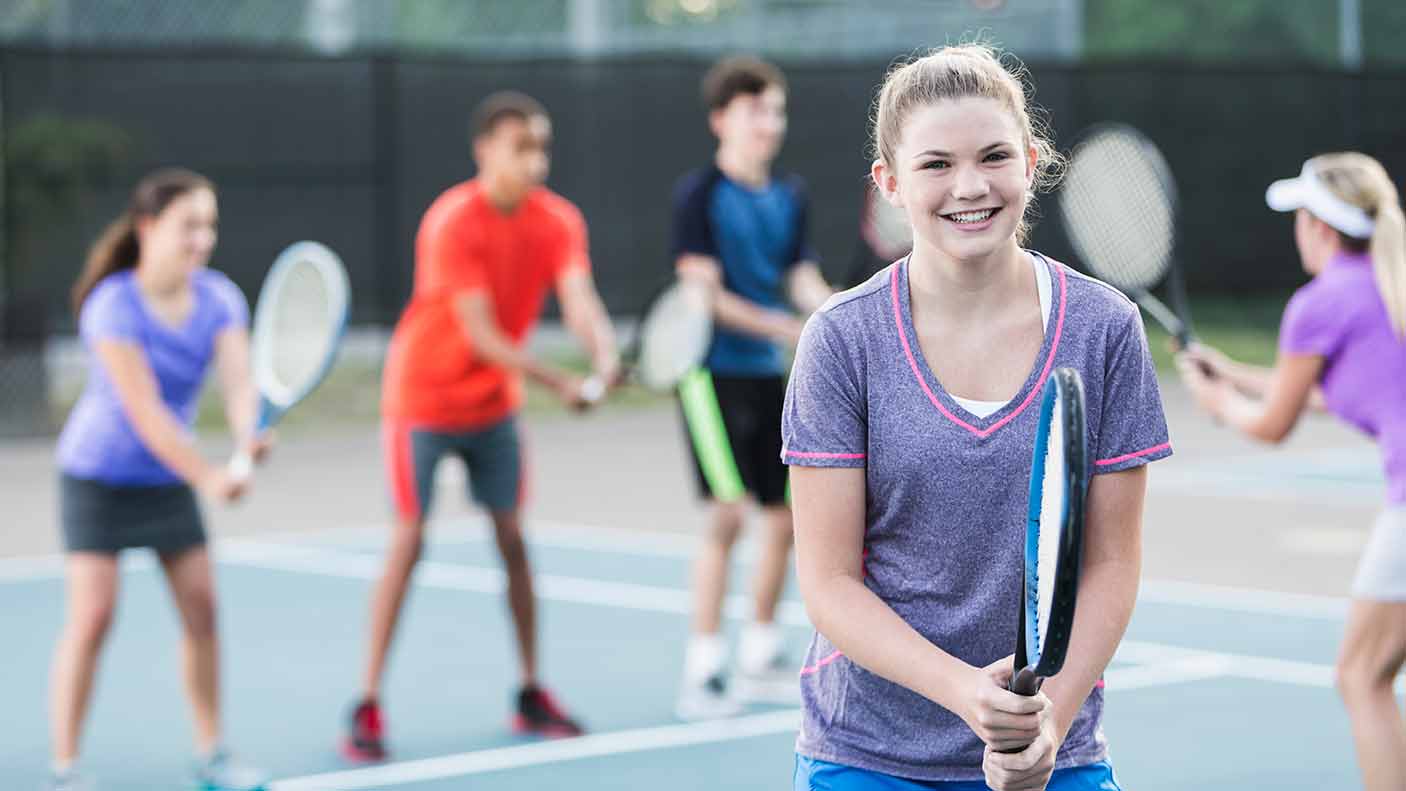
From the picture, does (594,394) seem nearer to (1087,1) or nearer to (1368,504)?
(1368,504)

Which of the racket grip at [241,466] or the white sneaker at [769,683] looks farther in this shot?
the white sneaker at [769,683]

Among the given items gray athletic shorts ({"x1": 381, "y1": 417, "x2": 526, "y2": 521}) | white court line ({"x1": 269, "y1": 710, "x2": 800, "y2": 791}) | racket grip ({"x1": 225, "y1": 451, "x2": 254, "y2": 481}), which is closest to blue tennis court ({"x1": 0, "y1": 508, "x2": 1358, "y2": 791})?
white court line ({"x1": 269, "y1": 710, "x2": 800, "y2": 791})

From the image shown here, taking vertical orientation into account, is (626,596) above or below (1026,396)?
below

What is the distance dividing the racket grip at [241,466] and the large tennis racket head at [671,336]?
150 centimetres

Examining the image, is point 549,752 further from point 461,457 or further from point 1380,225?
point 1380,225

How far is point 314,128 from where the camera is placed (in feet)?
45.6

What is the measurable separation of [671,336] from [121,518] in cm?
189

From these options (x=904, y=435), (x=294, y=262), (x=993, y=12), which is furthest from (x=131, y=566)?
(x=993, y=12)

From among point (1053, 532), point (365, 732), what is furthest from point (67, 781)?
point (1053, 532)

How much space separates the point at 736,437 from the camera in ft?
22.0

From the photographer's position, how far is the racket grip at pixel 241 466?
526cm

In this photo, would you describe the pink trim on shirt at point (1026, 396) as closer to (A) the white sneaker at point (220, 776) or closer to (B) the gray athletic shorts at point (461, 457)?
(A) the white sneaker at point (220, 776)

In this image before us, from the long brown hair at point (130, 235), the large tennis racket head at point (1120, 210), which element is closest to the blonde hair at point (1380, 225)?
the large tennis racket head at point (1120, 210)

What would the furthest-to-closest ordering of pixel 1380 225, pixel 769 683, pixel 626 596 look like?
pixel 626 596 < pixel 769 683 < pixel 1380 225
